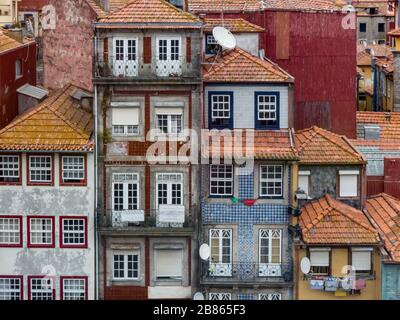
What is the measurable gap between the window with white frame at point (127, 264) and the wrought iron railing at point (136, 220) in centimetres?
129

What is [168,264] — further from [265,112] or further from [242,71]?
[242,71]

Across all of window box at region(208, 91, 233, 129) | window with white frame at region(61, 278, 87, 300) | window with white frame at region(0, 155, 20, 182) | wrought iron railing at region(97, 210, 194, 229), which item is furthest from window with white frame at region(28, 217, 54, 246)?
window box at region(208, 91, 233, 129)

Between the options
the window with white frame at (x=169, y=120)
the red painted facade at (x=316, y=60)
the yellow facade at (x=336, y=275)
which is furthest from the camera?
the red painted facade at (x=316, y=60)

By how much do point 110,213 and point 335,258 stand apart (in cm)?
991

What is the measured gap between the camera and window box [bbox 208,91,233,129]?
41.9m

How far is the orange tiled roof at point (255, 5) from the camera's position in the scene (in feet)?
169

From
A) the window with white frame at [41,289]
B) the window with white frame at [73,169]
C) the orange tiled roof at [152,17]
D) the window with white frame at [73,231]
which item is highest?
the orange tiled roof at [152,17]

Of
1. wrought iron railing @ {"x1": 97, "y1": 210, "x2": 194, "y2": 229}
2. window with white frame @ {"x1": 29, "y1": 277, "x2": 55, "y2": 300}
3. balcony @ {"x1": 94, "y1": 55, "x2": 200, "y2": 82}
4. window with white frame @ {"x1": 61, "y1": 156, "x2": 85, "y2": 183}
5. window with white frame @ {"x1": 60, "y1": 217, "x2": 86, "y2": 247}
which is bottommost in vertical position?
window with white frame @ {"x1": 29, "y1": 277, "x2": 55, "y2": 300}

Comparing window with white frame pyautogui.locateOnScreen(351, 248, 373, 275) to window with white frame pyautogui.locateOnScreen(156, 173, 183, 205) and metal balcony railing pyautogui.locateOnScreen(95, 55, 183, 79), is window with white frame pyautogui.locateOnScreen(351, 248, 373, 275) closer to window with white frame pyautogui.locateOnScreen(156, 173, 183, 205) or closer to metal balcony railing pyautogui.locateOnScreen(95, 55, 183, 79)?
window with white frame pyautogui.locateOnScreen(156, 173, 183, 205)

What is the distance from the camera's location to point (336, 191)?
1682 inches

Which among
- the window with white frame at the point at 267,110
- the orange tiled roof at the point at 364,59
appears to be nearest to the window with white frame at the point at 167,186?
the window with white frame at the point at 267,110

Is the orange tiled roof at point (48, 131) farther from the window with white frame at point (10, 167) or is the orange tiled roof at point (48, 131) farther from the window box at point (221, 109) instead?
the window box at point (221, 109)
